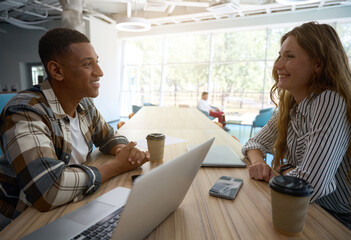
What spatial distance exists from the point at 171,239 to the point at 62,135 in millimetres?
731

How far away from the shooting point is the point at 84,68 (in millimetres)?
1140

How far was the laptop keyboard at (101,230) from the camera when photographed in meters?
0.58

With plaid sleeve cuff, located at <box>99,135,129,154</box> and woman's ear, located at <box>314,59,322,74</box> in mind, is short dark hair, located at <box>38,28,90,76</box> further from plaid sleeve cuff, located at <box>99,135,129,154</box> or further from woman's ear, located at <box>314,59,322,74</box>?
woman's ear, located at <box>314,59,322,74</box>

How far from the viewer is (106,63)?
784cm

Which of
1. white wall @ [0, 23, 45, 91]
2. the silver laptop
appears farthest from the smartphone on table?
white wall @ [0, 23, 45, 91]

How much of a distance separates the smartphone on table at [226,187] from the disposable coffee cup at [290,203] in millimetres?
210

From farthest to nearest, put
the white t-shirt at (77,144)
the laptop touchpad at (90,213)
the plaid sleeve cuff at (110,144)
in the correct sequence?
the plaid sleeve cuff at (110,144), the white t-shirt at (77,144), the laptop touchpad at (90,213)

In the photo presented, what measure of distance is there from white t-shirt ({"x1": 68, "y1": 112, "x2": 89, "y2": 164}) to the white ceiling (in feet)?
15.0

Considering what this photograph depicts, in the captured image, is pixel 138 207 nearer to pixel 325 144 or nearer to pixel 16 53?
pixel 325 144

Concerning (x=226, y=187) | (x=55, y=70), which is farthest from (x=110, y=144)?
(x=226, y=187)

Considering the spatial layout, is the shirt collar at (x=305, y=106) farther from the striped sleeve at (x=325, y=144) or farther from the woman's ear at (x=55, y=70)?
the woman's ear at (x=55, y=70)

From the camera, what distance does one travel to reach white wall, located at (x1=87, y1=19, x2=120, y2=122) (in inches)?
289

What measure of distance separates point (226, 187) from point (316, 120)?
1.68ft

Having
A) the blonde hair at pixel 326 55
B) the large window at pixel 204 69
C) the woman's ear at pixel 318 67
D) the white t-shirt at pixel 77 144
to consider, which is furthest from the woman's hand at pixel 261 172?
the large window at pixel 204 69
